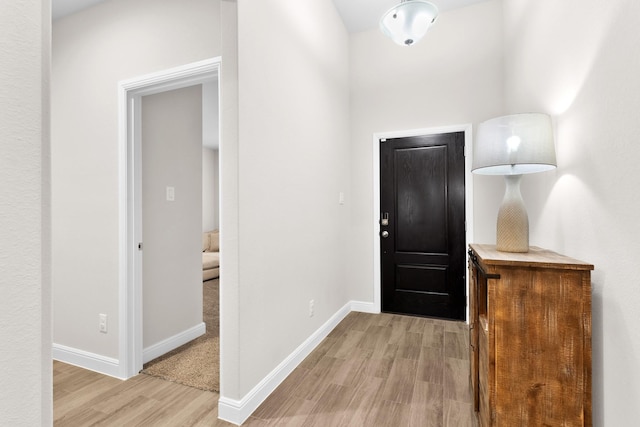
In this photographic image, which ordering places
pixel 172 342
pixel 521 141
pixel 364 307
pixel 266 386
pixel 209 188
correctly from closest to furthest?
pixel 521 141
pixel 266 386
pixel 172 342
pixel 364 307
pixel 209 188

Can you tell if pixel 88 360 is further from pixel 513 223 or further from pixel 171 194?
pixel 513 223

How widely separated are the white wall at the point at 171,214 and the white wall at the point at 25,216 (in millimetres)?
1795

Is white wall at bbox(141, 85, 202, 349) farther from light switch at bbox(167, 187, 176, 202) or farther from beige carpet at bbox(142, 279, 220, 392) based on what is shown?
beige carpet at bbox(142, 279, 220, 392)

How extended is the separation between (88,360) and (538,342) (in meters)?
2.84

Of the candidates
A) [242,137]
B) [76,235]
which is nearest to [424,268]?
[242,137]

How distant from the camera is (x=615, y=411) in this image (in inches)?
42.1

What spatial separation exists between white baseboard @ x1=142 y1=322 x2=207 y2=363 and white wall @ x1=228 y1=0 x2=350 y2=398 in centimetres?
109

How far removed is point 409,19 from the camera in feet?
6.73

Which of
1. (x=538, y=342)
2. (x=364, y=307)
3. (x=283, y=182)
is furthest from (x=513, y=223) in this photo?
(x=364, y=307)

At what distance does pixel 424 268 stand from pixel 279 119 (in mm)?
2256

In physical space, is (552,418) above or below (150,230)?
below

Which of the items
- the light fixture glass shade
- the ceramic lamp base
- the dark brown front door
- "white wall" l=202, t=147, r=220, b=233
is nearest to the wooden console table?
the ceramic lamp base

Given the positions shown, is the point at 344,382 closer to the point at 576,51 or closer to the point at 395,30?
the point at 576,51

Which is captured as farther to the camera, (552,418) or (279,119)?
(279,119)
